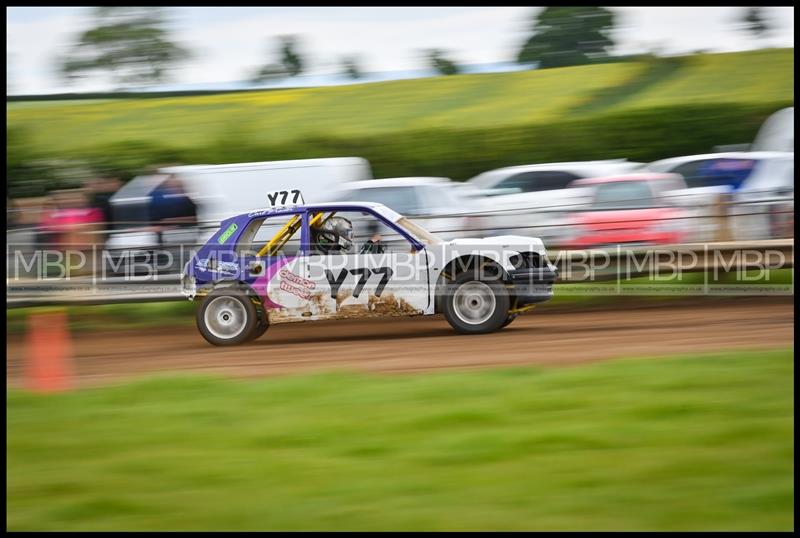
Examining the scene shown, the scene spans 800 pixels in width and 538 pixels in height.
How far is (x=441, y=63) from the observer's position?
31031 mm

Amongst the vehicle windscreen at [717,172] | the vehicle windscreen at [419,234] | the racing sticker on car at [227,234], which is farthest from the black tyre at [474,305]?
the vehicle windscreen at [717,172]

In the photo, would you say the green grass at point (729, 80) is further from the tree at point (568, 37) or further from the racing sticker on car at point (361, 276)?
the racing sticker on car at point (361, 276)

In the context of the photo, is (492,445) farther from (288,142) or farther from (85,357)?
(288,142)

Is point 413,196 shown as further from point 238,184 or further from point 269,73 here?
point 269,73

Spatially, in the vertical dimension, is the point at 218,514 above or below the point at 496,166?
below

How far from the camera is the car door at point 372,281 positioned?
10.7 meters

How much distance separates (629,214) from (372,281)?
19.1 ft

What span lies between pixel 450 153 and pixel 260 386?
13932 millimetres

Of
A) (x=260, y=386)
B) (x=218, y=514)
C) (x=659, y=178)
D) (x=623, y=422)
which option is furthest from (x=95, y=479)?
(x=659, y=178)

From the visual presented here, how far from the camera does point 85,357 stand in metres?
11.3

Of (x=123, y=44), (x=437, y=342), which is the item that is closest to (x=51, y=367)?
(x=437, y=342)

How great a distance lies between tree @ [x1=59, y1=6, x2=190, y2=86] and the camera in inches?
1031

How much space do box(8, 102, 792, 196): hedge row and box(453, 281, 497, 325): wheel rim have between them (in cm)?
1084

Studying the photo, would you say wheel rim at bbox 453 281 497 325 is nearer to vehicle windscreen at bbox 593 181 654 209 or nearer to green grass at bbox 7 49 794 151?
vehicle windscreen at bbox 593 181 654 209
